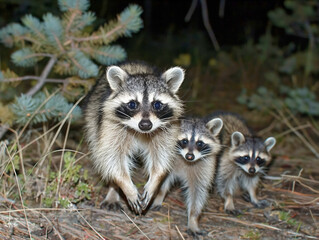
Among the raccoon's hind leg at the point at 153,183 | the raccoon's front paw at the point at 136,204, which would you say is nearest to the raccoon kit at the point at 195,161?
the raccoon's hind leg at the point at 153,183

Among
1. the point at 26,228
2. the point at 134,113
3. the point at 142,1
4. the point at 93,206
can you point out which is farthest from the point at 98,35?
the point at 142,1

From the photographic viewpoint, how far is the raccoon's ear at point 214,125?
4617 millimetres

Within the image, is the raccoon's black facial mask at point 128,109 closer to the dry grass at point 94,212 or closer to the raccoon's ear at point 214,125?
the dry grass at point 94,212

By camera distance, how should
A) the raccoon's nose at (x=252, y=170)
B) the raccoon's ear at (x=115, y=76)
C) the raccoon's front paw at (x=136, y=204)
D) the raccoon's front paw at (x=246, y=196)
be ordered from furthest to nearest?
the raccoon's front paw at (x=246, y=196), the raccoon's nose at (x=252, y=170), the raccoon's front paw at (x=136, y=204), the raccoon's ear at (x=115, y=76)

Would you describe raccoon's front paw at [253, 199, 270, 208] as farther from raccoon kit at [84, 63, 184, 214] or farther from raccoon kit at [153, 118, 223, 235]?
A: raccoon kit at [84, 63, 184, 214]

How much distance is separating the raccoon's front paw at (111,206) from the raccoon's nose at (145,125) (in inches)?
41.1

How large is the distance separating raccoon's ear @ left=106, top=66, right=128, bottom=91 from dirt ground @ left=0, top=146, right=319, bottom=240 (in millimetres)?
1129

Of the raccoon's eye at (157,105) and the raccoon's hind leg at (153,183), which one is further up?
the raccoon's eye at (157,105)

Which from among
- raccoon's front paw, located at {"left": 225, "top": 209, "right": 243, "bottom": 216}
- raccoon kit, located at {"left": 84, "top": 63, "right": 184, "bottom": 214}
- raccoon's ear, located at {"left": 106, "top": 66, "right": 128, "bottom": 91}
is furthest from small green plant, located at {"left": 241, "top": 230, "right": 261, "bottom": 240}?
raccoon's ear, located at {"left": 106, "top": 66, "right": 128, "bottom": 91}

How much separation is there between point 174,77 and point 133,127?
2.10 ft

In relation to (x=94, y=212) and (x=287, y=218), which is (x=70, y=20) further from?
(x=287, y=218)

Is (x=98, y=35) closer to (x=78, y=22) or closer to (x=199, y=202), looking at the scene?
(x=78, y=22)

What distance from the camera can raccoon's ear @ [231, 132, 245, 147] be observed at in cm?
498

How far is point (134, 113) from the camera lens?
3.84 metres
